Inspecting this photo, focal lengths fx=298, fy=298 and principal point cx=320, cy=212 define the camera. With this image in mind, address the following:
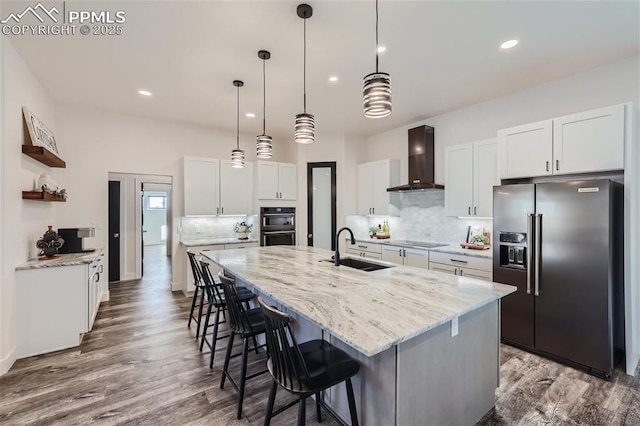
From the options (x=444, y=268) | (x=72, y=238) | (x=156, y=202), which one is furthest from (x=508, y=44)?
(x=156, y=202)

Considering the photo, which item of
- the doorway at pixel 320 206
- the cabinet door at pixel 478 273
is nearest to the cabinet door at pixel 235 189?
the doorway at pixel 320 206

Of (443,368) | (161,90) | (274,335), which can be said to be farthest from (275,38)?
(443,368)

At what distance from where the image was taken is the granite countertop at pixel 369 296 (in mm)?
1384

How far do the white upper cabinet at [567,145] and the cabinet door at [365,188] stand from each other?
2487 mm

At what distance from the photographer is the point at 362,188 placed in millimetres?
5906

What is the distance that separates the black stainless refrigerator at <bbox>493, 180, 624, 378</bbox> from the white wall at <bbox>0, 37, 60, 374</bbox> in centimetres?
491

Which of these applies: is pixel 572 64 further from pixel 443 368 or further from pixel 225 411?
pixel 225 411

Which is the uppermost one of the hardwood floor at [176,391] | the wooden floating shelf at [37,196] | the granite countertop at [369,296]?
the wooden floating shelf at [37,196]

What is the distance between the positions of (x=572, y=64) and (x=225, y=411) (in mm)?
4633

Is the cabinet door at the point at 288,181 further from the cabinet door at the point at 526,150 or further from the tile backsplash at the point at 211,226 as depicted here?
the cabinet door at the point at 526,150

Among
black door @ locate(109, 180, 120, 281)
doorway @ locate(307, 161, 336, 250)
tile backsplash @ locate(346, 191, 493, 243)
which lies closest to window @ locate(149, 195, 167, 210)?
black door @ locate(109, 180, 120, 281)

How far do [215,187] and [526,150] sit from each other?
475 cm

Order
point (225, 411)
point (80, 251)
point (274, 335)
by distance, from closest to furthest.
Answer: point (274, 335) → point (225, 411) → point (80, 251)

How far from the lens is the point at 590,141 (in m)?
2.86
